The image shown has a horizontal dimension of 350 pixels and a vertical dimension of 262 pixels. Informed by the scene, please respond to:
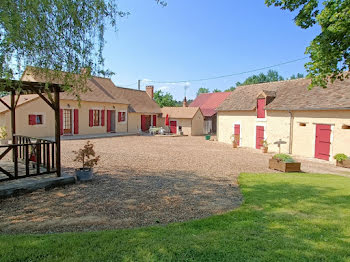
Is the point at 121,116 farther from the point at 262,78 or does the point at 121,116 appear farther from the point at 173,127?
the point at 262,78

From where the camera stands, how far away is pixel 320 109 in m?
14.2

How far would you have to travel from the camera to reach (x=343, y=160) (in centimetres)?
1238

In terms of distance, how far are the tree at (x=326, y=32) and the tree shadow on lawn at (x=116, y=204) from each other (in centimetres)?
407

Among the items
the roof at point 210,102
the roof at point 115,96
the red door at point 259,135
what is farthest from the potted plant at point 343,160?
the roof at point 210,102

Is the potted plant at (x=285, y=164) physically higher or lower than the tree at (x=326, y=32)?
lower

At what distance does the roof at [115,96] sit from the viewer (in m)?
23.5

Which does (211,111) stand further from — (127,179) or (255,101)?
(127,179)

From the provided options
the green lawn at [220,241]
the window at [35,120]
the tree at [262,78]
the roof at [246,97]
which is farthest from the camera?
the tree at [262,78]

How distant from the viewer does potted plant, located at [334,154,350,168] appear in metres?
12.3

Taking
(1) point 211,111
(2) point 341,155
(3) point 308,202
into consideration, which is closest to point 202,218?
(3) point 308,202

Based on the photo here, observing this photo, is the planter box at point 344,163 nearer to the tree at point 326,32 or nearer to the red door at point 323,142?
the red door at point 323,142

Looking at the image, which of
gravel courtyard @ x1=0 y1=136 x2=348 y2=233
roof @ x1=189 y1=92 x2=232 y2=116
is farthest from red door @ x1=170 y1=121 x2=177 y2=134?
gravel courtyard @ x1=0 y1=136 x2=348 y2=233

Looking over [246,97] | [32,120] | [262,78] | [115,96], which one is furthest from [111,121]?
[262,78]

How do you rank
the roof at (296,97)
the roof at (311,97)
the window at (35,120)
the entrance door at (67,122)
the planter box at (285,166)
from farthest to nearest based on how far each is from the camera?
1. the entrance door at (67,122)
2. the window at (35,120)
3. the roof at (296,97)
4. the roof at (311,97)
5. the planter box at (285,166)
